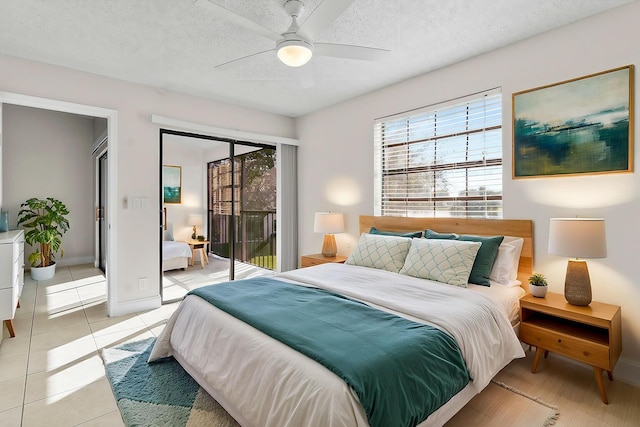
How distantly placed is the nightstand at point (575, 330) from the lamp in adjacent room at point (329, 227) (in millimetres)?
2136

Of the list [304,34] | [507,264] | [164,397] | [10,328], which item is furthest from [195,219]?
[507,264]

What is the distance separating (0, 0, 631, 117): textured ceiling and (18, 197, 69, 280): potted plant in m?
2.99

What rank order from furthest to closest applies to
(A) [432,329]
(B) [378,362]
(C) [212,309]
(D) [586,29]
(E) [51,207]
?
(E) [51,207], (D) [586,29], (C) [212,309], (A) [432,329], (B) [378,362]

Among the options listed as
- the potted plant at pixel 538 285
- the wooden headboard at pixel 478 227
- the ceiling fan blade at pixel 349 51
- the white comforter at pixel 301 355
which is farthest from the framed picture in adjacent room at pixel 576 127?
the ceiling fan blade at pixel 349 51

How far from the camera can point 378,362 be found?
4.51 ft

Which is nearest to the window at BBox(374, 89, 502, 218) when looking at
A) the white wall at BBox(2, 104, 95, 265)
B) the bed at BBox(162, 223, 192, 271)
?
the bed at BBox(162, 223, 192, 271)

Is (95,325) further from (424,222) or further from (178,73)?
(424,222)

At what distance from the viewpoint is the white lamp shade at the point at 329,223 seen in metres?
4.03

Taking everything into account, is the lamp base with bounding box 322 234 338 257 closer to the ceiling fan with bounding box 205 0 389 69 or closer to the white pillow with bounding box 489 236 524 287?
the white pillow with bounding box 489 236 524 287

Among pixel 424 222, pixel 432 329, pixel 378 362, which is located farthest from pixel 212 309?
pixel 424 222

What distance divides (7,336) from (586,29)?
5.40m

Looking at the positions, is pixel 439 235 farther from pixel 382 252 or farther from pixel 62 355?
pixel 62 355

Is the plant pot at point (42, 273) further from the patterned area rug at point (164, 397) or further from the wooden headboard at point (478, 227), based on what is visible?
the wooden headboard at point (478, 227)

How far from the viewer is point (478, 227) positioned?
2.99m
